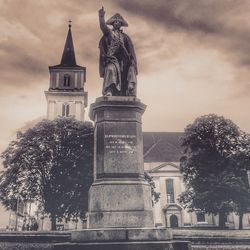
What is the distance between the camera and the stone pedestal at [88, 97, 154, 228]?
8227 millimetres

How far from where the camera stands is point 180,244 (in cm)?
748

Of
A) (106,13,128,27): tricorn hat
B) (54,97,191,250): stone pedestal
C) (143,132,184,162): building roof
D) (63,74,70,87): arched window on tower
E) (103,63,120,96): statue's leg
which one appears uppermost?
(63,74,70,87): arched window on tower

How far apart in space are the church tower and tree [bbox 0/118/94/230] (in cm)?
2106

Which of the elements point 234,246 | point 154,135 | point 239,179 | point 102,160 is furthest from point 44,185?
point 154,135

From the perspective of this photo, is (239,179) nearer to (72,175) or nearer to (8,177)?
(72,175)

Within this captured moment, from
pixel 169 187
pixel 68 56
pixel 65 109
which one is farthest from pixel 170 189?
pixel 68 56

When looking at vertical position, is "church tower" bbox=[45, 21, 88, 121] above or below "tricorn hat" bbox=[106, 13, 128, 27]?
above

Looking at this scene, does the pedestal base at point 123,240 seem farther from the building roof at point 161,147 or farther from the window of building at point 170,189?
the building roof at point 161,147

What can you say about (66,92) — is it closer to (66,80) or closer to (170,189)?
(66,80)

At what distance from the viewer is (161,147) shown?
60.7 meters

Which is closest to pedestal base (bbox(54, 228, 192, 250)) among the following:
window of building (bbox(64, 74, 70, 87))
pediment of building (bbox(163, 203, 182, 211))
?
pediment of building (bbox(163, 203, 182, 211))

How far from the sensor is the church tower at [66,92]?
54.2 metres

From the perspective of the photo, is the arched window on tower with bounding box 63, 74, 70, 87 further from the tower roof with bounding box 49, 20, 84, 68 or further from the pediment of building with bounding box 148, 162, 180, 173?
the pediment of building with bounding box 148, 162, 180, 173

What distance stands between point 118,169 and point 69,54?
182 ft
